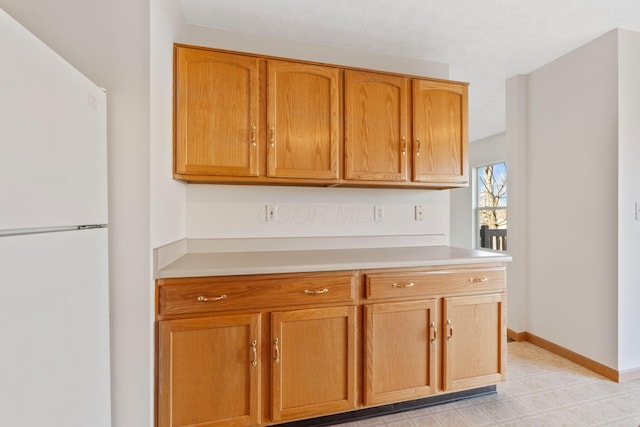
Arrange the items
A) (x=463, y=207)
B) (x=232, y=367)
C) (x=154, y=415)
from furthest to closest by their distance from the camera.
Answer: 1. (x=463, y=207)
2. (x=232, y=367)
3. (x=154, y=415)

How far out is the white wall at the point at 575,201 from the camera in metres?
2.22

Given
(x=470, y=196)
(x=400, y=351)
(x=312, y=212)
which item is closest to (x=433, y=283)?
(x=400, y=351)

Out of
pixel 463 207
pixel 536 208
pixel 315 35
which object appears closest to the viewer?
pixel 315 35

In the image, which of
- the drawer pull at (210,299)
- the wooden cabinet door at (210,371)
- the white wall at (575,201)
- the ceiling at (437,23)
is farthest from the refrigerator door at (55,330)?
the white wall at (575,201)

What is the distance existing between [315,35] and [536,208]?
7.80 ft

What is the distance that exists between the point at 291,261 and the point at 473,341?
1217 mm

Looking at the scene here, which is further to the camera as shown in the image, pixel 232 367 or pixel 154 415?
pixel 232 367

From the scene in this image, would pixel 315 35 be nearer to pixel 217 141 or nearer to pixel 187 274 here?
pixel 217 141

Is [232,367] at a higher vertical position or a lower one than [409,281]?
lower

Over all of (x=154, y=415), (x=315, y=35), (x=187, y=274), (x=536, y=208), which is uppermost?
(x=315, y=35)

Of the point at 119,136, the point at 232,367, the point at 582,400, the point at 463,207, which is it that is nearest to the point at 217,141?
the point at 119,136

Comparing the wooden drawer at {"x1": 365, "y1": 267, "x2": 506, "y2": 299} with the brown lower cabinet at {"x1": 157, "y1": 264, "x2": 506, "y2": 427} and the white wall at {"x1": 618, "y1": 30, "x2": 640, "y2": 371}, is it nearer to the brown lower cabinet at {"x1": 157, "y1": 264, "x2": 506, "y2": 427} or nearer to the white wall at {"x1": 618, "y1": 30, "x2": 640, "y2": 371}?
the brown lower cabinet at {"x1": 157, "y1": 264, "x2": 506, "y2": 427}

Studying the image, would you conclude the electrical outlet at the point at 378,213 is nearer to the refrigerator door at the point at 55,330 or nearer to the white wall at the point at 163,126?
the white wall at the point at 163,126

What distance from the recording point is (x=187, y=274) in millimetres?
1439
